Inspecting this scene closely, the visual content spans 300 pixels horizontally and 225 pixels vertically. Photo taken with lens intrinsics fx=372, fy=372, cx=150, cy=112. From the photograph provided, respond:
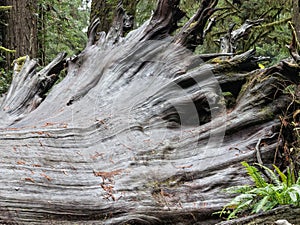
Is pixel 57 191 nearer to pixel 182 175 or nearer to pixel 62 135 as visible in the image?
pixel 62 135

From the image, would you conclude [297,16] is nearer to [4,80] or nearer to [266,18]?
[266,18]

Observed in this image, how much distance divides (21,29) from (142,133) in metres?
5.93

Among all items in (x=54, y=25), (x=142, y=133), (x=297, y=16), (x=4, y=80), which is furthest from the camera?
(x=54, y=25)

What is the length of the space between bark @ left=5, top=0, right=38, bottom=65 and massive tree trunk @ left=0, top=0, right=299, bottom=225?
3.25 m

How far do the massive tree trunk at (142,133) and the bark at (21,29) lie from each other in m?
3.25

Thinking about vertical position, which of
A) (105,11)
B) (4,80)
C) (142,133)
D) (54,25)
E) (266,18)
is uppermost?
(105,11)

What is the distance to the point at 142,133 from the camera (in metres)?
4.96

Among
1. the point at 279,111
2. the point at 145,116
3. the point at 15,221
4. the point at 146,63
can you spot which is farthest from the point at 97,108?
the point at 279,111

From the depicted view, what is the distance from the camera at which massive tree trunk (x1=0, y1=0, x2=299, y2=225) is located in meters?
3.91

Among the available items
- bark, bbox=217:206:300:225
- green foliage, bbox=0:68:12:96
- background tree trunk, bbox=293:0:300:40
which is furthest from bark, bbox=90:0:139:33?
bark, bbox=217:206:300:225

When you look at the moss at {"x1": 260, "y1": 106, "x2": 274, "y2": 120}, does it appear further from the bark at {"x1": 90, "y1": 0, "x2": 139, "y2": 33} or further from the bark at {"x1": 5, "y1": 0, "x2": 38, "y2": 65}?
the bark at {"x1": 5, "y1": 0, "x2": 38, "y2": 65}

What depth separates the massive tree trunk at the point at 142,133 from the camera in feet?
12.8

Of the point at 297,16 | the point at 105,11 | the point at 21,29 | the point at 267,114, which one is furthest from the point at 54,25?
the point at 267,114

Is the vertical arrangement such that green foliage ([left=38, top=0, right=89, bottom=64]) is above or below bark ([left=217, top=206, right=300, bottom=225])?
above
